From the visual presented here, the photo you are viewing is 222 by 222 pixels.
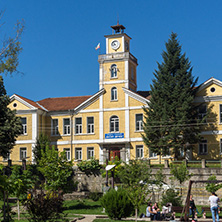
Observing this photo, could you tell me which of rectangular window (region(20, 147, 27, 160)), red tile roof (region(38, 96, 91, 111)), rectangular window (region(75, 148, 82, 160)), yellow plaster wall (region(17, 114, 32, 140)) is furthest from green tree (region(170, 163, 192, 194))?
rectangular window (region(20, 147, 27, 160))

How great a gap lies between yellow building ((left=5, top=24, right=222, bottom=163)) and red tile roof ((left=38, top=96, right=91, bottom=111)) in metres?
0.12

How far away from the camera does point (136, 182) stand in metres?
25.2

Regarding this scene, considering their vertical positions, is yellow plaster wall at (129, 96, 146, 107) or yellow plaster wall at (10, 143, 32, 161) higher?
yellow plaster wall at (129, 96, 146, 107)

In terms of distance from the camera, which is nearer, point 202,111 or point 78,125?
point 202,111

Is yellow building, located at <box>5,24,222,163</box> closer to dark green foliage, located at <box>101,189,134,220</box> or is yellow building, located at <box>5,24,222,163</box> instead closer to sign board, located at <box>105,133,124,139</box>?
sign board, located at <box>105,133,124,139</box>

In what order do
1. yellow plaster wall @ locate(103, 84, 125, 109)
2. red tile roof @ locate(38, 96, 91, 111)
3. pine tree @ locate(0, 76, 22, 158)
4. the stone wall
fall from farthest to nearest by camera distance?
red tile roof @ locate(38, 96, 91, 111), yellow plaster wall @ locate(103, 84, 125, 109), pine tree @ locate(0, 76, 22, 158), the stone wall

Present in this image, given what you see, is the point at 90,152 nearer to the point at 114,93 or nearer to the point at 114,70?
the point at 114,93

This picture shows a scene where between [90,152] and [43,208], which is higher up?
[90,152]

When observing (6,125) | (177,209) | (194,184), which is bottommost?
(177,209)

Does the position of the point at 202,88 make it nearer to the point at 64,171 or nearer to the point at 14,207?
the point at 64,171

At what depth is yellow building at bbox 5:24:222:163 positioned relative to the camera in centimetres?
4806

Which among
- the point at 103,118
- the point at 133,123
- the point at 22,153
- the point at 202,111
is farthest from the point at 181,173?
the point at 22,153

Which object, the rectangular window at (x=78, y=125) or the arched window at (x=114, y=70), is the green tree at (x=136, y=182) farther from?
the rectangular window at (x=78, y=125)

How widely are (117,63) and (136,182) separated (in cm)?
2598
